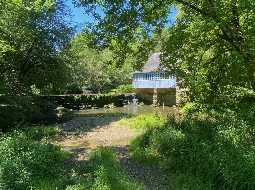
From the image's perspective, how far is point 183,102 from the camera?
20609mm

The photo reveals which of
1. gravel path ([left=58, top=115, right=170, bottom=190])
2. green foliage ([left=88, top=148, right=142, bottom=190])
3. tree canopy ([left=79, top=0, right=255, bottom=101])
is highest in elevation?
tree canopy ([left=79, top=0, right=255, bottom=101])

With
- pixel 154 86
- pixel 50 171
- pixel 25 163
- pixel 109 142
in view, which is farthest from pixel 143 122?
pixel 154 86

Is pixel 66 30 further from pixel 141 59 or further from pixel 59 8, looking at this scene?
pixel 141 59

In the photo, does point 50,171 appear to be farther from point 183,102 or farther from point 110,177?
point 183,102

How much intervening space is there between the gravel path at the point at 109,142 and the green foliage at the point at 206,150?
502 millimetres

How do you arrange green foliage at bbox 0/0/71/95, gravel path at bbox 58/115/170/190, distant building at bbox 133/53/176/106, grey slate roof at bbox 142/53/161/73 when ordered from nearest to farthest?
gravel path at bbox 58/115/170/190 → green foliage at bbox 0/0/71/95 → distant building at bbox 133/53/176/106 → grey slate roof at bbox 142/53/161/73

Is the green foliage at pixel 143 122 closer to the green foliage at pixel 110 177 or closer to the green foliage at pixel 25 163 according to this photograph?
the green foliage at pixel 25 163

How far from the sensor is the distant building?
2060 inches

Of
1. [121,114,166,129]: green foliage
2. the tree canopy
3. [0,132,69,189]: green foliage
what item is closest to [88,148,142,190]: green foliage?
[0,132,69,189]: green foliage

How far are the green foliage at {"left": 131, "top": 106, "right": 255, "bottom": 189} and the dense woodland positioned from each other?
0.10 ft

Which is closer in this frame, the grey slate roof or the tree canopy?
the tree canopy

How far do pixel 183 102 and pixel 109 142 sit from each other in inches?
161

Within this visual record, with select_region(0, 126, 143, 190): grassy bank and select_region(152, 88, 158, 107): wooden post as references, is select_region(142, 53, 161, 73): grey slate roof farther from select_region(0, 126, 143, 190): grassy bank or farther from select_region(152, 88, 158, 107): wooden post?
select_region(0, 126, 143, 190): grassy bank

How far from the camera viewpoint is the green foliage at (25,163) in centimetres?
1091
